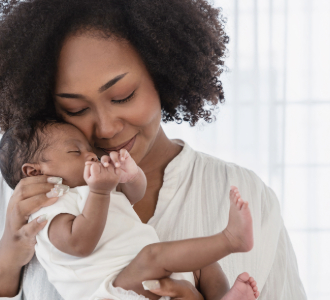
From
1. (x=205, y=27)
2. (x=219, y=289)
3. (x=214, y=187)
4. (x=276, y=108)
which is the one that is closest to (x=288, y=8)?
(x=276, y=108)

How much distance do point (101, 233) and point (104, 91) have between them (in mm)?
442

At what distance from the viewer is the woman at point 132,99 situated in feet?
3.88

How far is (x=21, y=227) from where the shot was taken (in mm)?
1133

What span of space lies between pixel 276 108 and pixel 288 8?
786 millimetres

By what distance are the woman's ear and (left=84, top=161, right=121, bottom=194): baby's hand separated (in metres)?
0.27

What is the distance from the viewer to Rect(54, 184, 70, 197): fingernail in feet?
3.60

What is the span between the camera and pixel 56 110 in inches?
51.4

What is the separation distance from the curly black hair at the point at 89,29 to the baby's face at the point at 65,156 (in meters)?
0.20

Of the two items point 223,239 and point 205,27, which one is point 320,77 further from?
point 223,239

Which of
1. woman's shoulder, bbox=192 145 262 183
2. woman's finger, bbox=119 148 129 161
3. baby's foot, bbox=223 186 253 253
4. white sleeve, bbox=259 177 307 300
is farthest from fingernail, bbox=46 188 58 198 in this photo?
white sleeve, bbox=259 177 307 300

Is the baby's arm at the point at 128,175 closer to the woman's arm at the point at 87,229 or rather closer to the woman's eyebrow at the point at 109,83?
the woman's arm at the point at 87,229

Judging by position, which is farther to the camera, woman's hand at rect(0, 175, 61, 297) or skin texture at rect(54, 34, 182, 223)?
skin texture at rect(54, 34, 182, 223)

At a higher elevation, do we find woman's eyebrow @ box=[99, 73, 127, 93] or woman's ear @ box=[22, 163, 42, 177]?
woman's eyebrow @ box=[99, 73, 127, 93]

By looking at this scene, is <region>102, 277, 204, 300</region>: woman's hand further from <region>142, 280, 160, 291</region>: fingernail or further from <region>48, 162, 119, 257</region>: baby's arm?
<region>48, 162, 119, 257</region>: baby's arm
